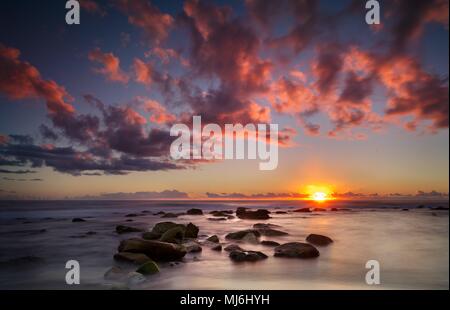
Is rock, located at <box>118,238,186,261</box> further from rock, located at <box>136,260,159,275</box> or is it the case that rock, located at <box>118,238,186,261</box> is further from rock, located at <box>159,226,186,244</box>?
rock, located at <box>159,226,186,244</box>

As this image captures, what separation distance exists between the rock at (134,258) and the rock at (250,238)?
23.3 feet

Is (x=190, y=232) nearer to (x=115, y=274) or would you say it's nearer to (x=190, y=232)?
(x=190, y=232)

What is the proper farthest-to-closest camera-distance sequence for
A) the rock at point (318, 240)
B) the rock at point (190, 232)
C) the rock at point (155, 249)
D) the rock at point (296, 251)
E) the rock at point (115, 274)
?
the rock at point (190, 232)
the rock at point (318, 240)
the rock at point (296, 251)
the rock at point (155, 249)
the rock at point (115, 274)

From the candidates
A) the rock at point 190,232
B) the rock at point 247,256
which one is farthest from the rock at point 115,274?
the rock at point 190,232

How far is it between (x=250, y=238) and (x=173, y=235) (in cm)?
470

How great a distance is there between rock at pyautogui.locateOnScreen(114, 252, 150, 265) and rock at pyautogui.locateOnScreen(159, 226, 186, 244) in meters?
2.69

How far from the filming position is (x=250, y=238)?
683 inches

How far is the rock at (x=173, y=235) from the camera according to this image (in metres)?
14.8

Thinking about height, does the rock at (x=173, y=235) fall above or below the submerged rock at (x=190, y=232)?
above

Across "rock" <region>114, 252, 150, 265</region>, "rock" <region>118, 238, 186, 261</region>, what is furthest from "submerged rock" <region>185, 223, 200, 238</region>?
"rock" <region>114, 252, 150, 265</region>

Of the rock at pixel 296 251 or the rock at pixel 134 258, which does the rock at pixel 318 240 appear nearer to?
the rock at pixel 296 251
